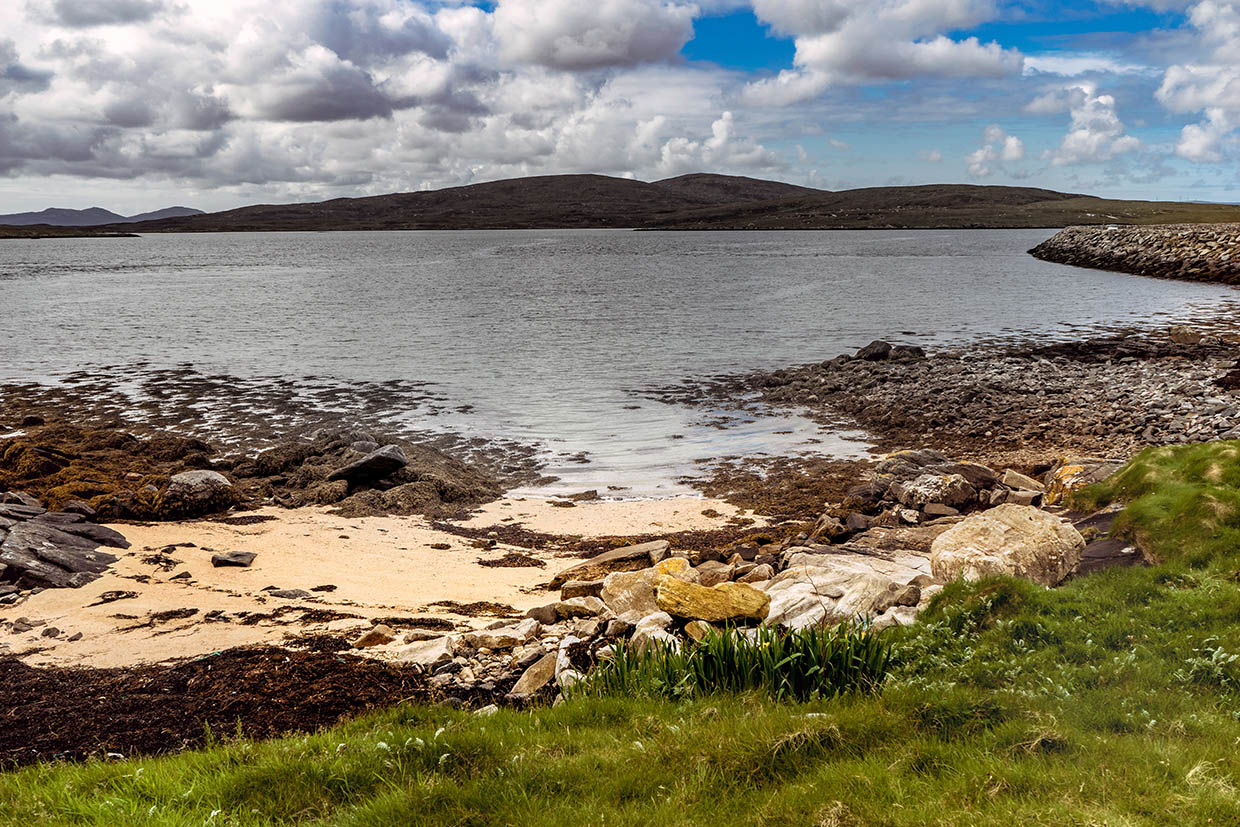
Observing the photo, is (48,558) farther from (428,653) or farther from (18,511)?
(428,653)

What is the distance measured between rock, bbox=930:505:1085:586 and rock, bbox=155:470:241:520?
48.2ft

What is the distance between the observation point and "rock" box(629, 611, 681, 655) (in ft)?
26.7

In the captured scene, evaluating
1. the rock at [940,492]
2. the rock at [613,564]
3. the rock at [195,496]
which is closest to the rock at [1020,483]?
the rock at [940,492]

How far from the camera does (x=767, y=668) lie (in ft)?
22.5

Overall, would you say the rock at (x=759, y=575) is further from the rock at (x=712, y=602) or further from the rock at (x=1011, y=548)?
the rock at (x=1011, y=548)

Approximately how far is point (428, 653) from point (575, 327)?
139 feet

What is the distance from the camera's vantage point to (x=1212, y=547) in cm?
823

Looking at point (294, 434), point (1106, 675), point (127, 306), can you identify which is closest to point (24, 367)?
point (294, 434)

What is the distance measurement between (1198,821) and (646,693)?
3935 mm

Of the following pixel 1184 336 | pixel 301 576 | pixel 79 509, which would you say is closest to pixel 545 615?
pixel 301 576

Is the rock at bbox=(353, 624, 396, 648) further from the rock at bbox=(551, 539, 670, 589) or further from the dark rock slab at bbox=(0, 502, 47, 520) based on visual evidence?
the dark rock slab at bbox=(0, 502, 47, 520)

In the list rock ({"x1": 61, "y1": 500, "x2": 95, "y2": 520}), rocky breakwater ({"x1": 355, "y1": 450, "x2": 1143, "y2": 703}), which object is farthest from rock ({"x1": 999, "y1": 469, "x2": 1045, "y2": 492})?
rock ({"x1": 61, "y1": 500, "x2": 95, "y2": 520})

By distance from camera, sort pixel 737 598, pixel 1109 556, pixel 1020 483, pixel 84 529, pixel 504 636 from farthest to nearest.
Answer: pixel 1020 483
pixel 84 529
pixel 504 636
pixel 1109 556
pixel 737 598

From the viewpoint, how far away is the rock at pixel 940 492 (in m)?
14.9
